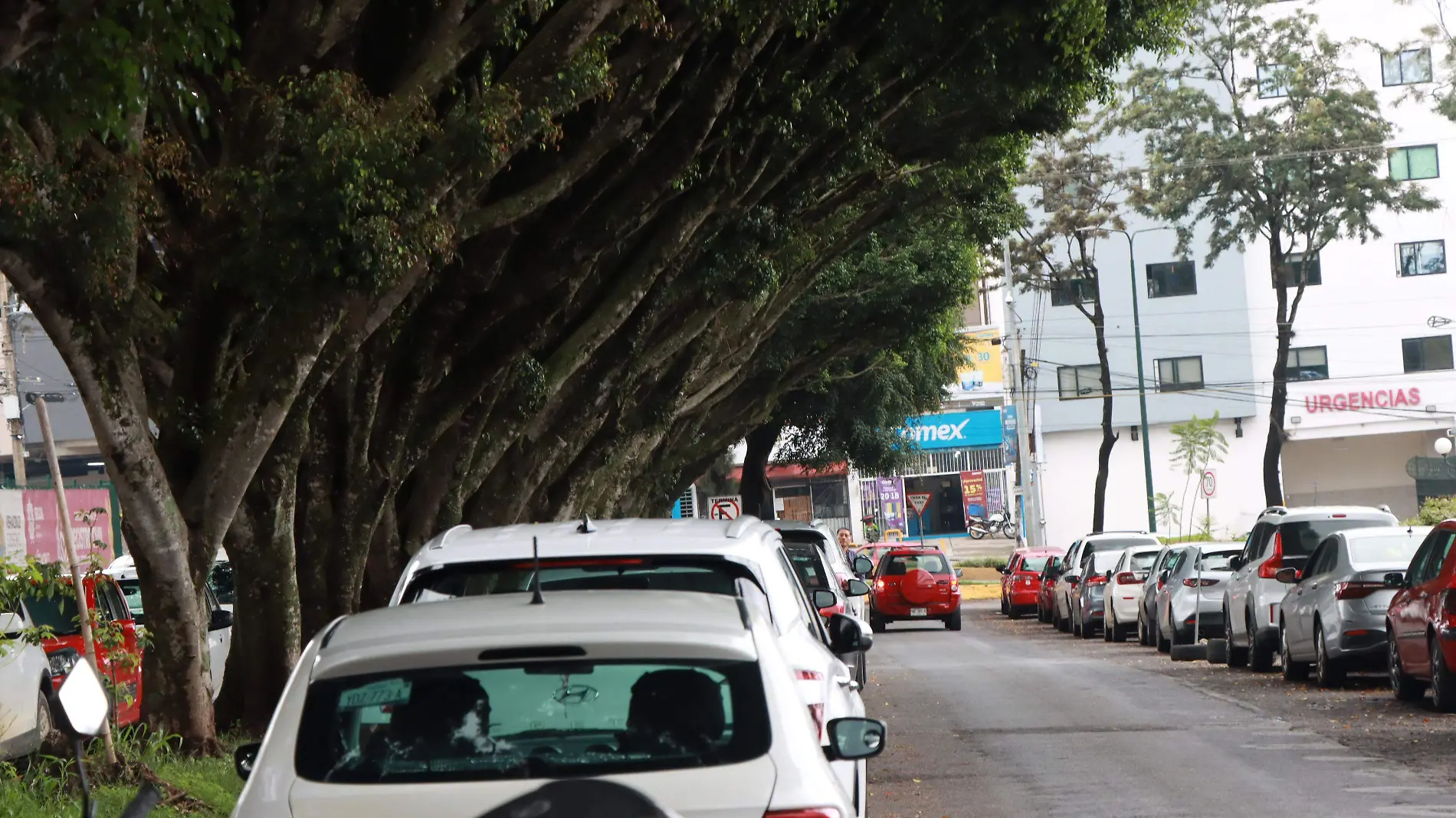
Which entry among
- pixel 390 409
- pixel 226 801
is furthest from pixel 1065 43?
pixel 226 801

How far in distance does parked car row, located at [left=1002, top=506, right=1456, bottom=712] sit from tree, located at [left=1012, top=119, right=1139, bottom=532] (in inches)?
955

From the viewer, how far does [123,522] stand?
11562 mm

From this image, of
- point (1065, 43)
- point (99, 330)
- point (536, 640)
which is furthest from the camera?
point (1065, 43)

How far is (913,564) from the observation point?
121ft

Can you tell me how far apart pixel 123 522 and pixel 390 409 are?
6219mm

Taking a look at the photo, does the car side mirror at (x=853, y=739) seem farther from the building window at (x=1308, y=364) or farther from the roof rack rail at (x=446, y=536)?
the building window at (x=1308, y=364)

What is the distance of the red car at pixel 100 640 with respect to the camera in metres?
11.3

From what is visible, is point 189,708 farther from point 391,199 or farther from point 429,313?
point 429,313

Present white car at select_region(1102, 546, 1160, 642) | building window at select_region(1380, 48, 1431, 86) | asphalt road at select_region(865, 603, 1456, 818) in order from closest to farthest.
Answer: asphalt road at select_region(865, 603, 1456, 818) < white car at select_region(1102, 546, 1160, 642) < building window at select_region(1380, 48, 1431, 86)

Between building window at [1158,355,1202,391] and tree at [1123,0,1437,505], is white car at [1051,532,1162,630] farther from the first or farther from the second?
building window at [1158,355,1202,391]

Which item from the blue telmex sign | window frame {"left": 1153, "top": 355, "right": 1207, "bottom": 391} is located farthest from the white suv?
the blue telmex sign

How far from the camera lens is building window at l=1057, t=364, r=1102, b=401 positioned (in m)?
65.5

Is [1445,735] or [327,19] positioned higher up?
[327,19]

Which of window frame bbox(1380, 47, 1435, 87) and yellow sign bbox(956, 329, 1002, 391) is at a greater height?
window frame bbox(1380, 47, 1435, 87)
